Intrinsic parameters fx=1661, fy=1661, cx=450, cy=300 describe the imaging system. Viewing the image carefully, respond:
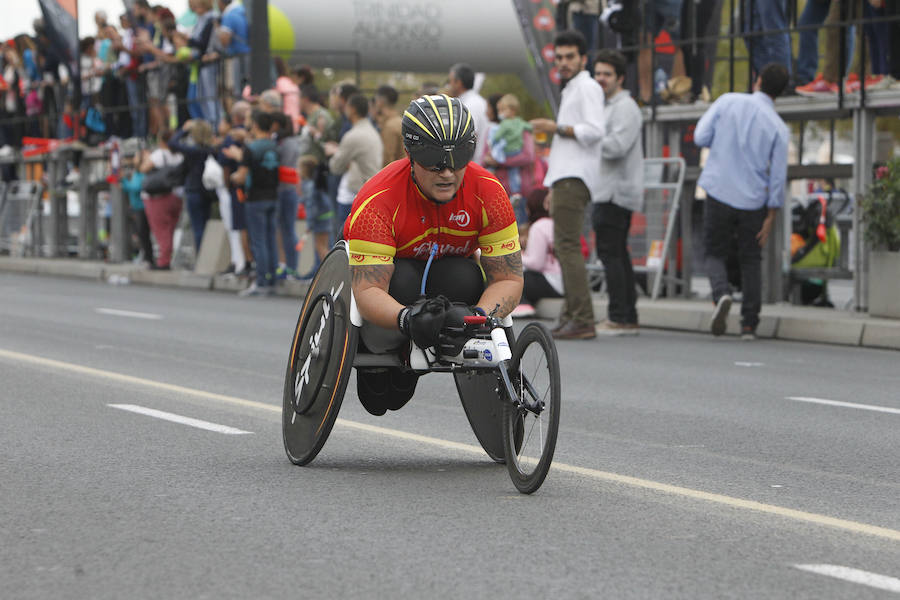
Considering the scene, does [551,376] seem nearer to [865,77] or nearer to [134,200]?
[865,77]

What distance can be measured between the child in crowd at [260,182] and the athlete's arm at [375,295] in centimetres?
1303

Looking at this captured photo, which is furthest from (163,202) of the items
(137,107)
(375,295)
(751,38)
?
(375,295)

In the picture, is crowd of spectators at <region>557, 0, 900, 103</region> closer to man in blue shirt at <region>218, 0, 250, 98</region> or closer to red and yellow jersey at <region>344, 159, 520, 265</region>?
man in blue shirt at <region>218, 0, 250, 98</region>

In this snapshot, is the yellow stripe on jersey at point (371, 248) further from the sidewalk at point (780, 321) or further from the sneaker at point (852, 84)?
the sneaker at point (852, 84)

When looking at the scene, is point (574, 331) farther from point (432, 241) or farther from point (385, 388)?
point (432, 241)

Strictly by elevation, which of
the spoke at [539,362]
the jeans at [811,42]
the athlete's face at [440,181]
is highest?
the jeans at [811,42]

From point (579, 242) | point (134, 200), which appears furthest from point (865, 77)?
point (134, 200)

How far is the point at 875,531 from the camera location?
18.5 ft

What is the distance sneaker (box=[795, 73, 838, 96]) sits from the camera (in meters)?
15.6

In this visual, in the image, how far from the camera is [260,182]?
1955cm

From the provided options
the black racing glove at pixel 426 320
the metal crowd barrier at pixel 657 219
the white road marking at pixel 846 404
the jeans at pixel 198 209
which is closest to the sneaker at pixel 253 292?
the jeans at pixel 198 209

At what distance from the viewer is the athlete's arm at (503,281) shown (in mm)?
6684

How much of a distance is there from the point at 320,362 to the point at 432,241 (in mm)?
684

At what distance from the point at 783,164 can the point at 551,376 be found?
8.07 metres
